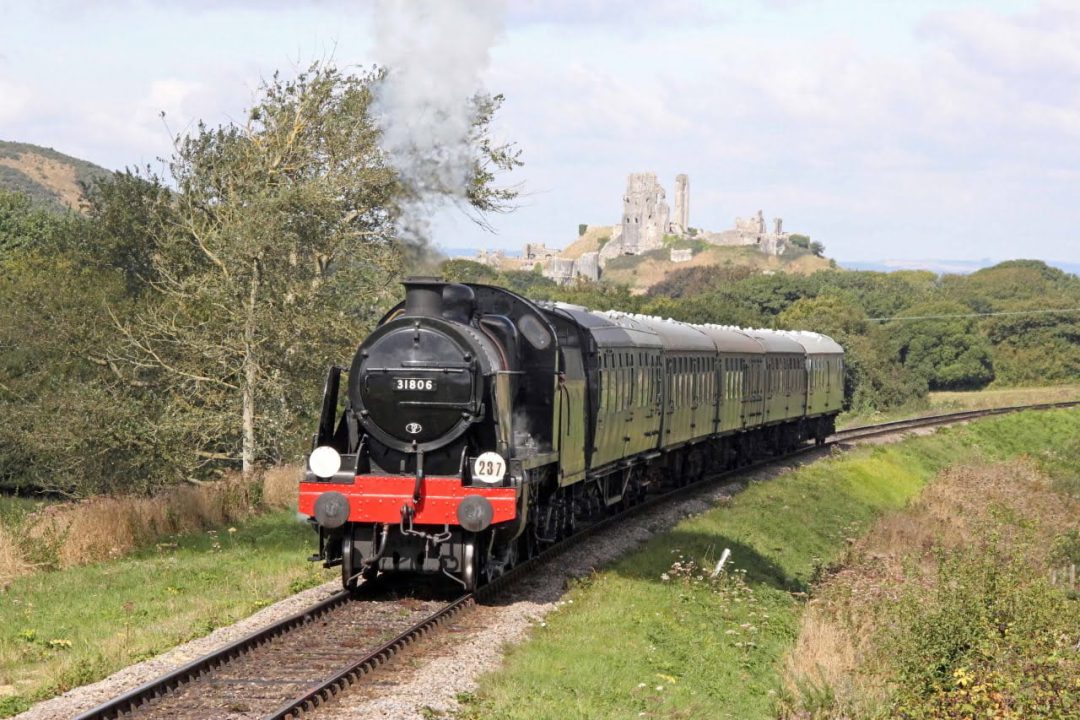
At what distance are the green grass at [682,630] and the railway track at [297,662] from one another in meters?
1.08

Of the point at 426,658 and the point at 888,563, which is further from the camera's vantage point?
the point at 888,563

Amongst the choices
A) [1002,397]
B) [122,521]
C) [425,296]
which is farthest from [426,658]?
[1002,397]

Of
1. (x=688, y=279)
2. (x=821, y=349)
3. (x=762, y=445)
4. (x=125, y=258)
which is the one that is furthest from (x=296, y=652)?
(x=688, y=279)

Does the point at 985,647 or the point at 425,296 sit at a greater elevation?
the point at 425,296

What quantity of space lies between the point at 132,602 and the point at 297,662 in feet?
13.5

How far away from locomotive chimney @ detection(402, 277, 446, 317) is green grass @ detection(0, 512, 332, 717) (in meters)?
3.68

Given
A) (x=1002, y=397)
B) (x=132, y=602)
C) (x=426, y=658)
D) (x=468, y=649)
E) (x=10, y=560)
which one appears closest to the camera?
(x=426, y=658)

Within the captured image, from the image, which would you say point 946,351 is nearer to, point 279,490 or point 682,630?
point 279,490

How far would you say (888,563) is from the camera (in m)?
21.5

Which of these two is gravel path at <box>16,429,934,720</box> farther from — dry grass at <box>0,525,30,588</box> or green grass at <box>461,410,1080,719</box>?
dry grass at <box>0,525,30,588</box>

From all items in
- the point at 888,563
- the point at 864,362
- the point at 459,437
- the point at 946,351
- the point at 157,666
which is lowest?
the point at 888,563

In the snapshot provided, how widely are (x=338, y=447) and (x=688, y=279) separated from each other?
567 ft

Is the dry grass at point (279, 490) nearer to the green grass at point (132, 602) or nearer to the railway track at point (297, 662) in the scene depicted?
the green grass at point (132, 602)

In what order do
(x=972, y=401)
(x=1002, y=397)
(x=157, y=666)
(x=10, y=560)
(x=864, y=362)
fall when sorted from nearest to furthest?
1. (x=157, y=666)
2. (x=10, y=560)
3. (x=864, y=362)
4. (x=972, y=401)
5. (x=1002, y=397)
